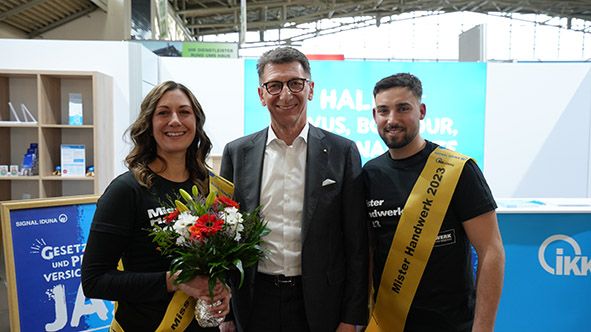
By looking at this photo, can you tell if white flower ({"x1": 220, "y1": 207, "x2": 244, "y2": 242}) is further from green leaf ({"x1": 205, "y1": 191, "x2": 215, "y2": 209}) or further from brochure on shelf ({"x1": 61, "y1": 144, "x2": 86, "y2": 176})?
brochure on shelf ({"x1": 61, "y1": 144, "x2": 86, "y2": 176})

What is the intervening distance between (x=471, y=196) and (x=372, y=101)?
3.62 metres

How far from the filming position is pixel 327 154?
64.0 inches

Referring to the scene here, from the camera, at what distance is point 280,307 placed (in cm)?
161

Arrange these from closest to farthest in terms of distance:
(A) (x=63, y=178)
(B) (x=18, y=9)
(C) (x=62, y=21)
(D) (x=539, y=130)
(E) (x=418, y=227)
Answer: (E) (x=418, y=227) → (A) (x=63, y=178) → (D) (x=539, y=130) → (B) (x=18, y=9) → (C) (x=62, y=21)

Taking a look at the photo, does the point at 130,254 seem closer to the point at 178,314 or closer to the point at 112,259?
the point at 112,259

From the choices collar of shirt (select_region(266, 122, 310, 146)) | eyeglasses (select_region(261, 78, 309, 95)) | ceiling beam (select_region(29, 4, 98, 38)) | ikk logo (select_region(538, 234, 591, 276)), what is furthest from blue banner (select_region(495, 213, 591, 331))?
ceiling beam (select_region(29, 4, 98, 38))

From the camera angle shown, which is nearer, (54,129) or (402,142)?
(402,142)

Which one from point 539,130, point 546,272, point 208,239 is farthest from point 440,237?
point 539,130

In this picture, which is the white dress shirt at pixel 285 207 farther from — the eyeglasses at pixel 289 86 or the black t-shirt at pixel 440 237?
the black t-shirt at pixel 440 237

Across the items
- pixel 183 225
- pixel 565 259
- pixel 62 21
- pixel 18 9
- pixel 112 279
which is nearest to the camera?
pixel 183 225

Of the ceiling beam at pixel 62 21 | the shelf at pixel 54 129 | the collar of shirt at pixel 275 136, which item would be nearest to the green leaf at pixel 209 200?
the collar of shirt at pixel 275 136

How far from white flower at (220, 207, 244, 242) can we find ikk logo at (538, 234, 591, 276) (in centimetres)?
201

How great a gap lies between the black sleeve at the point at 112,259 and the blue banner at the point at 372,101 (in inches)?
145

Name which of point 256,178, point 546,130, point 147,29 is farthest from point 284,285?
point 147,29
